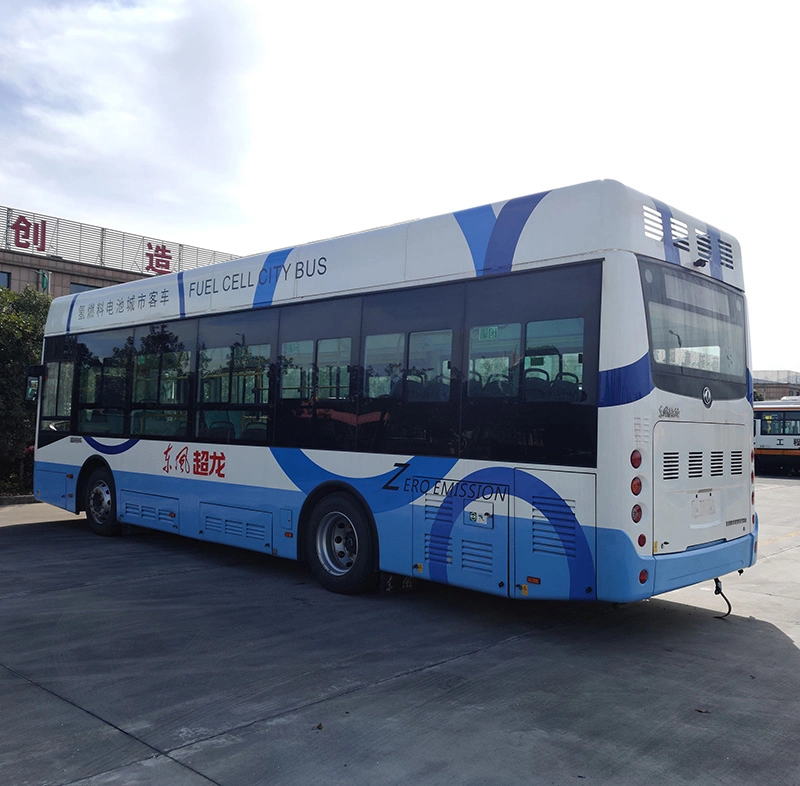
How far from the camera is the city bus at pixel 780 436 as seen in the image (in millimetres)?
31436

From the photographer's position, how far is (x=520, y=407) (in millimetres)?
6703

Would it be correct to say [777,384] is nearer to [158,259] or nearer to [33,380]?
[158,259]

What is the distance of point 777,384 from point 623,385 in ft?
345

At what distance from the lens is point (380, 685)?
18.1 feet

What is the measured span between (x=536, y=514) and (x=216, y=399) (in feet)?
15.6

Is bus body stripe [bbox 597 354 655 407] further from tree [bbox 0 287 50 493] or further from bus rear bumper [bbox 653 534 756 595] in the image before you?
tree [bbox 0 287 50 493]

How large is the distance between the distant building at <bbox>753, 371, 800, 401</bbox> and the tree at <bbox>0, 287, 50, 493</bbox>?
84.2m

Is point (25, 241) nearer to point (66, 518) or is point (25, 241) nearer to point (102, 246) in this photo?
point (102, 246)

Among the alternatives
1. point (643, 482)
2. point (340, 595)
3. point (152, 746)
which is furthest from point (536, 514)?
point (152, 746)

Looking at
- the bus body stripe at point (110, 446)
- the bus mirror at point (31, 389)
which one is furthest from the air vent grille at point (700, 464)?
the bus mirror at point (31, 389)

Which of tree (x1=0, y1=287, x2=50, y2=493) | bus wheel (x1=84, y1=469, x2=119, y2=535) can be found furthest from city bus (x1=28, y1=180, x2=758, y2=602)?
tree (x1=0, y1=287, x2=50, y2=493)

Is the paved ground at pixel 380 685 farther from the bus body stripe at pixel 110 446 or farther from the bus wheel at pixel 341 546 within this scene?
the bus body stripe at pixel 110 446

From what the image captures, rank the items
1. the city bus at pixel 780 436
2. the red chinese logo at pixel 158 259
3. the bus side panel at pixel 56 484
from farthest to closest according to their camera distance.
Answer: the red chinese logo at pixel 158 259 < the city bus at pixel 780 436 < the bus side panel at pixel 56 484

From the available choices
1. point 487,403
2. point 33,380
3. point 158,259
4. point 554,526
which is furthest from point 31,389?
point 158,259
